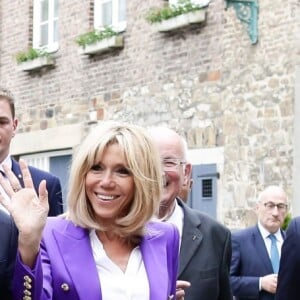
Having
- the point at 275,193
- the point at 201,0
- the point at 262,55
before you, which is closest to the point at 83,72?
the point at 201,0

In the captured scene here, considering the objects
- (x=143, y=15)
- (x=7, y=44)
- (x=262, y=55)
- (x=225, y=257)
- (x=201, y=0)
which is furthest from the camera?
(x=7, y=44)

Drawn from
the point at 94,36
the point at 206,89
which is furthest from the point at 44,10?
the point at 206,89

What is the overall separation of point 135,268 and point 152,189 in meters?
0.30

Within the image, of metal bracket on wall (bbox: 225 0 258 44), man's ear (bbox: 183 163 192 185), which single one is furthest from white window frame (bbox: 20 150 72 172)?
man's ear (bbox: 183 163 192 185)

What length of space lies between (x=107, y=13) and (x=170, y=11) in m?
2.43

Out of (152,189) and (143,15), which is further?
(143,15)

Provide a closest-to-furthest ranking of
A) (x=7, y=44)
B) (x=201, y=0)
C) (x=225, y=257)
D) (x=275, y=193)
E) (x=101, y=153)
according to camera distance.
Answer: (x=101, y=153), (x=225, y=257), (x=275, y=193), (x=201, y=0), (x=7, y=44)

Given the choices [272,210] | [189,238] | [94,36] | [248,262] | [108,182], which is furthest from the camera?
[94,36]

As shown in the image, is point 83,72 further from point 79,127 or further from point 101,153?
point 101,153

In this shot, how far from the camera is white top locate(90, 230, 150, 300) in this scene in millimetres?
4180

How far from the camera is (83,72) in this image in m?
16.6

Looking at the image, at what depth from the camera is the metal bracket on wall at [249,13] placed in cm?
1277

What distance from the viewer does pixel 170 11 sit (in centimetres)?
1403

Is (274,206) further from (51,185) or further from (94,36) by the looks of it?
(94,36)
